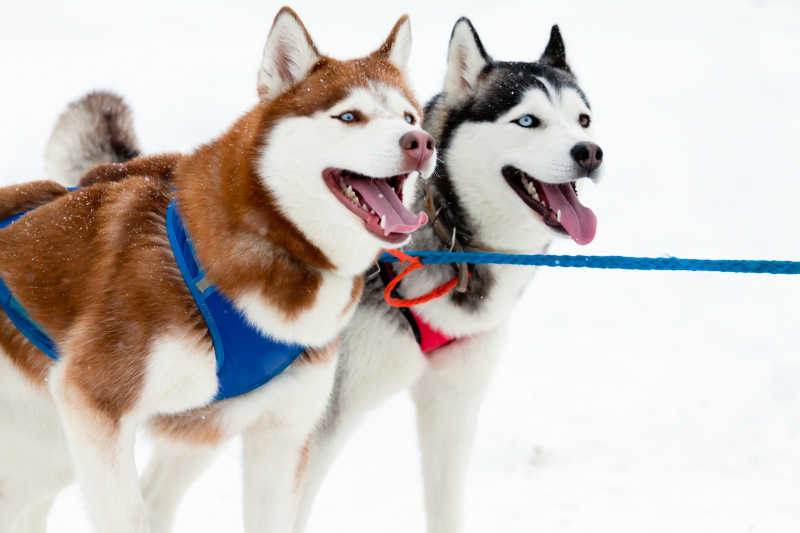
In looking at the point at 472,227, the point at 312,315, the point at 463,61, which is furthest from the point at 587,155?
the point at 312,315

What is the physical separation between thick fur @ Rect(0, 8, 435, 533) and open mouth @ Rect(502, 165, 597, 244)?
0.55 metres

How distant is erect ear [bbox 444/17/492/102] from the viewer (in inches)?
111

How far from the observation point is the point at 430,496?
9.88 ft

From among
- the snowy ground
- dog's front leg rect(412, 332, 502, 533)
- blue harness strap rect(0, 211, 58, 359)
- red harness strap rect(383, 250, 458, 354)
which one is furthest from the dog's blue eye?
blue harness strap rect(0, 211, 58, 359)

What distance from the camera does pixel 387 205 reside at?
2.01 m

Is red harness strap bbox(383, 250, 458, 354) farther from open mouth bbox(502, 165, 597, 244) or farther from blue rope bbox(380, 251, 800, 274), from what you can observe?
open mouth bbox(502, 165, 597, 244)

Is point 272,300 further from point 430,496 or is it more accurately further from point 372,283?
point 430,496

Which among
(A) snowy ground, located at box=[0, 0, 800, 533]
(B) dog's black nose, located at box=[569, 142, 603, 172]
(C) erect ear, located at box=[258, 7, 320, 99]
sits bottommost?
(A) snowy ground, located at box=[0, 0, 800, 533]

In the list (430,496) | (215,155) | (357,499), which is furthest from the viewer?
(357,499)

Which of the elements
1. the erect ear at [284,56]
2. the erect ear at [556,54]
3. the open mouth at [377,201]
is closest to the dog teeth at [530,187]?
the erect ear at [556,54]

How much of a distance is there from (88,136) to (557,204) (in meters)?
1.71

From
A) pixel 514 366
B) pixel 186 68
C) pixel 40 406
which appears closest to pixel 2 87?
pixel 186 68

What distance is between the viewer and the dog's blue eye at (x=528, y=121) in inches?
106

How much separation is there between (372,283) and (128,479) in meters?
1.03
